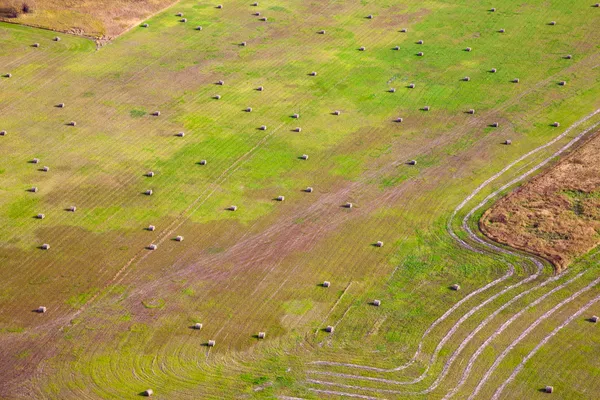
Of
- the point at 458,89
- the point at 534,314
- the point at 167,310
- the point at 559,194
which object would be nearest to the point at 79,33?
the point at 458,89

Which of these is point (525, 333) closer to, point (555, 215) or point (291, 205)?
point (555, 215)

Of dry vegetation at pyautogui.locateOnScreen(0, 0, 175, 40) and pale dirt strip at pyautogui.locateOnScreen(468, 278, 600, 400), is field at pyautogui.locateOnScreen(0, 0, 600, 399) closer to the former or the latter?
pale dirt strip at pyautogui.locateOnScreen(468, 278, 600, 400)

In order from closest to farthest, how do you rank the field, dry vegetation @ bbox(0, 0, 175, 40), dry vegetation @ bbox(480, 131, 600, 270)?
the field, dry vegetation @ bbox(480, 131, 600, 270), dry vegetation @ bbox(0, 0, 175, 40)

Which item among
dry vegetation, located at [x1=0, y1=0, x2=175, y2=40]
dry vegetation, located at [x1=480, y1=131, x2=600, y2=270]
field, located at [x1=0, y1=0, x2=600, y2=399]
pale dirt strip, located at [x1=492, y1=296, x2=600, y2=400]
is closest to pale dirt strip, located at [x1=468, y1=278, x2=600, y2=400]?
field, located at [x1=0, y1=0, x2=600, y2=399]

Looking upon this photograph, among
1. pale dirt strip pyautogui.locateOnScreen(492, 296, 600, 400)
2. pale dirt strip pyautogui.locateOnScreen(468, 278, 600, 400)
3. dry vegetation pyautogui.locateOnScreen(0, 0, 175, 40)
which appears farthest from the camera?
dry vegetation pyautogui.locateOnScreen(0, 0, 175, 40)

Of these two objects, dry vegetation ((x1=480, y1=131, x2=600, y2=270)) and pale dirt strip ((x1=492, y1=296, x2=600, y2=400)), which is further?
dry vegetation ((x1=480, y1=131, x2=600, y2=270))

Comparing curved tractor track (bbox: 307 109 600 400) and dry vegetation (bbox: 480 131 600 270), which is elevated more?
dry vegetation (bbox: 480 131 600 270)

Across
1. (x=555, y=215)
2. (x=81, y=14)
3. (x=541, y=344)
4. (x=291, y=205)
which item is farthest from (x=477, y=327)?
(x=81, y=14)
